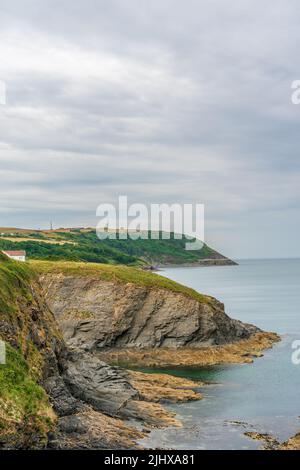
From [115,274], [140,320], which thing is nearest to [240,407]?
[140,320]

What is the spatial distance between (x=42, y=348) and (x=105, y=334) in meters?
36.1

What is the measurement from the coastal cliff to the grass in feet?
0.53

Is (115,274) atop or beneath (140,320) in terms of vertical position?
atop

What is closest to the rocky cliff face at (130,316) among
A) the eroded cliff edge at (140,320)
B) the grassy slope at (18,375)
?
the eroded cliff edge at (140,320)

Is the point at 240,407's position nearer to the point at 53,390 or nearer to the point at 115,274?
the point at 53,390

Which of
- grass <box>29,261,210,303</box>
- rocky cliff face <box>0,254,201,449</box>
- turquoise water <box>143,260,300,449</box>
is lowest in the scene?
turquoise water <box>143,260,300,449</box>

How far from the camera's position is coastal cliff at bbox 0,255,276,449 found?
3769cm

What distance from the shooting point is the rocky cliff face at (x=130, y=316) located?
3280 inches

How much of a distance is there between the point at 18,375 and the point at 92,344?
1731 inches

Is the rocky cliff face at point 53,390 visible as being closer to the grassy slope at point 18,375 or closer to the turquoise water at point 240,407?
the grassy slope at point 18,375

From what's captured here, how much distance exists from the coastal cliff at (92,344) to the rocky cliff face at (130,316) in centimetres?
15

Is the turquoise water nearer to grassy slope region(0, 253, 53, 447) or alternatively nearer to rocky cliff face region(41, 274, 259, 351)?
grassy slope region(0, 253, 53, 447)

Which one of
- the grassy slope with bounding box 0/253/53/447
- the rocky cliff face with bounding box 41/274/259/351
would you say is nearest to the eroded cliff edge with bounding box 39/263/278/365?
the rocky cliff face with bounding box 41/274/259/351

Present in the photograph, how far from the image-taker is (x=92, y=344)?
82.1m
